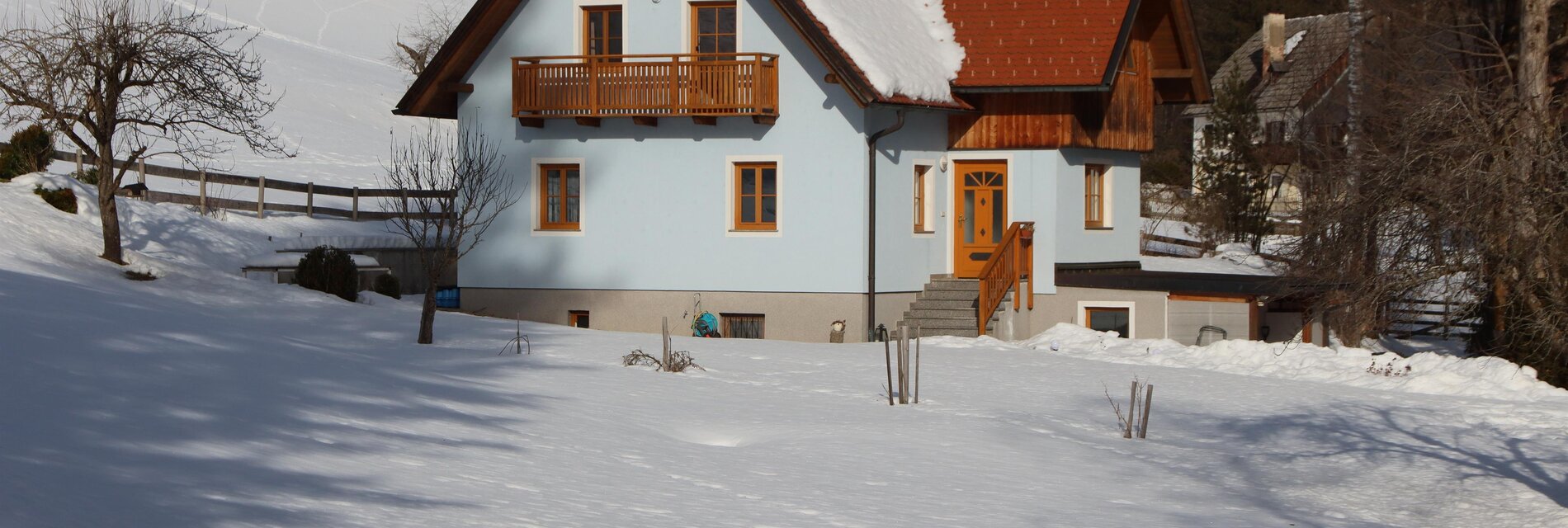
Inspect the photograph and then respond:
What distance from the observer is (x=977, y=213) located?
82.3ft

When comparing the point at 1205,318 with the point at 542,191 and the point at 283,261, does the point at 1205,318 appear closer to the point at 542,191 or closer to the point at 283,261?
the point at 542,191

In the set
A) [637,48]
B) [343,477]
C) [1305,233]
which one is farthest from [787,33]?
[343,477]

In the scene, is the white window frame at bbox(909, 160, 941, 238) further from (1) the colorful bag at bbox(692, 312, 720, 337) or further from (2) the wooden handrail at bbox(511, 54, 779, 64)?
(1) the colorful bag at bbox(692, 312, 720, 337)

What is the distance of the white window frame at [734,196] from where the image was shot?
2364 cm

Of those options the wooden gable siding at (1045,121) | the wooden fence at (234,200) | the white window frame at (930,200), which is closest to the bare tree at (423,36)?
the wooden fence at (234,200)

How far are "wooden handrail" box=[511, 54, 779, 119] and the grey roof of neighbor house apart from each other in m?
22.5

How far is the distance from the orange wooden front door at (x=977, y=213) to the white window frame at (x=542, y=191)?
19.4 feet

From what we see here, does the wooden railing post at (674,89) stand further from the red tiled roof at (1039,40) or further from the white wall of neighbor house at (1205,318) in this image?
the white wall of neighbor house at (1205,318)

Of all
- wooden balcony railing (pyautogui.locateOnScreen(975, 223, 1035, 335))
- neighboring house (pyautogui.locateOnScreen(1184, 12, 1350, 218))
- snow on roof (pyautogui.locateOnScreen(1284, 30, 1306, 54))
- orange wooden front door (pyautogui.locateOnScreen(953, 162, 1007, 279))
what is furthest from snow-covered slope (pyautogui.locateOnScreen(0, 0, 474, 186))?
snow on roof (pyautogui.locateOnScreen(1284, 30, 1306, 54))

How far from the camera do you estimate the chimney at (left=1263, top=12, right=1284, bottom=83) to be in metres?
57.0

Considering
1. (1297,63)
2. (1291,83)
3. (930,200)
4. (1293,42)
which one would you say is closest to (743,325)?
(930,200)

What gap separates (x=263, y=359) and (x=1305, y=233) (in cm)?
1340

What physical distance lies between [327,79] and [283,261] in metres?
44.6

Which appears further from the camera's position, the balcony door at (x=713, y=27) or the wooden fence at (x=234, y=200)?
the wooden fence at (x=234, y=200)
